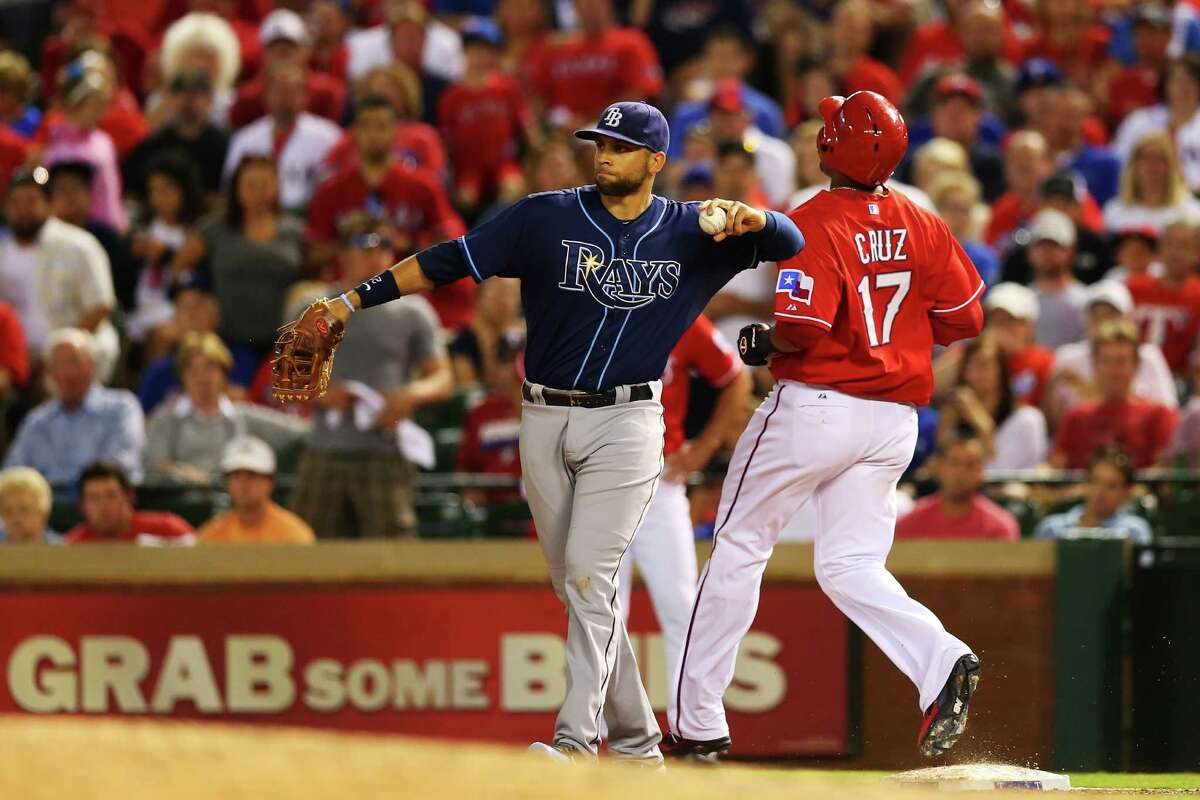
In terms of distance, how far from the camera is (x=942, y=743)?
6844mm

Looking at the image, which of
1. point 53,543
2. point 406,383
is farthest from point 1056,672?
point 53,543

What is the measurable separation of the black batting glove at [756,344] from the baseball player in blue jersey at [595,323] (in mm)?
272

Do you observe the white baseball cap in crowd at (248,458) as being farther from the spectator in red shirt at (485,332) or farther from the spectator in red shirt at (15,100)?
the spectator in red shirt at (15,100)

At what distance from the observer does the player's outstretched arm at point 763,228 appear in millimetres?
6723

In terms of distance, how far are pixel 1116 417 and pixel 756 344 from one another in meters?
4.01

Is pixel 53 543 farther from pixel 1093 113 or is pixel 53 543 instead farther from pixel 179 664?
pixel 1093 113

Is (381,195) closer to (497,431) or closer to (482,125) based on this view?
(482,125)

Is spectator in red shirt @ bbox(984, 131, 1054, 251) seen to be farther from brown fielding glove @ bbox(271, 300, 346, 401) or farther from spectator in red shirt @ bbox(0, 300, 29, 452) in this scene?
brown fielding glove @ bbox(271, 300, 346, 401)

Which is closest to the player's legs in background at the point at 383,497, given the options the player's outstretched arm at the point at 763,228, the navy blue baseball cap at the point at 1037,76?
the player's outstretched arm at the point at 763,228

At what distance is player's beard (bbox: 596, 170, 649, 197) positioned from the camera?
6805 millimetres

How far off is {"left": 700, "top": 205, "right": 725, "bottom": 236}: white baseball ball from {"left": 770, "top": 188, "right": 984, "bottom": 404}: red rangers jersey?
30 centimetres

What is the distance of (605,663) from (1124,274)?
19.9 ft

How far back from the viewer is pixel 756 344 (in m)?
7.07

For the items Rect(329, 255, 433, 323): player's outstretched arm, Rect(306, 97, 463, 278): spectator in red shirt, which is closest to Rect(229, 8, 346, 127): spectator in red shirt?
Rect(306, 97, 463, 278): spectator in red shirt
